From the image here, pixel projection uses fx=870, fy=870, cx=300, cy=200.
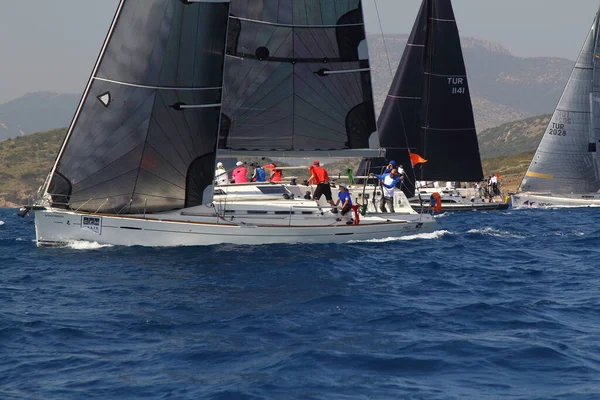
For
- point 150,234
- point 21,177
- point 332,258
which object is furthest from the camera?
point 21,177

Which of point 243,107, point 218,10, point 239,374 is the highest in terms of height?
point 218,10

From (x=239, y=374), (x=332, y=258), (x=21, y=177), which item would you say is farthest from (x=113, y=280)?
(x=21, y=177)

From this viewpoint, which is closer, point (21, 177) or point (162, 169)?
point (162, 169)

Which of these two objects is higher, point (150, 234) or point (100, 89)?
point (100, 89)

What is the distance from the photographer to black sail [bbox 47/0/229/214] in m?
24.9

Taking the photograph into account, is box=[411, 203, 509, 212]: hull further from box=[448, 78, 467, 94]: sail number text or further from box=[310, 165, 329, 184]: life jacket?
box=[310, 165, 329, 184]: life jacket

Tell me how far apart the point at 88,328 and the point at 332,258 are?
1019cm

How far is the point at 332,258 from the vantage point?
78.2ft

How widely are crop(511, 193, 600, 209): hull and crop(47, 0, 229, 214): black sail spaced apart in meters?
36.2

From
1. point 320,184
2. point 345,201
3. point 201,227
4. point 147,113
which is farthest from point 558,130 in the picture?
point 147,113

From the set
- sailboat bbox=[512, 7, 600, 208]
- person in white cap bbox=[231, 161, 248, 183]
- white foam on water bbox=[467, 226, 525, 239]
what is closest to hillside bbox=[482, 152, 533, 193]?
sailboat bbox=[512, 7, 600, 208]

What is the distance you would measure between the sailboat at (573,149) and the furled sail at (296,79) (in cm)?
2908

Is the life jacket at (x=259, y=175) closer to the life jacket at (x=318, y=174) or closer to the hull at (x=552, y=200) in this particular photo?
the life jacket at (x=318, y=174)

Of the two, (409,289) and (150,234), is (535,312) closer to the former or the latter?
(409,289)
